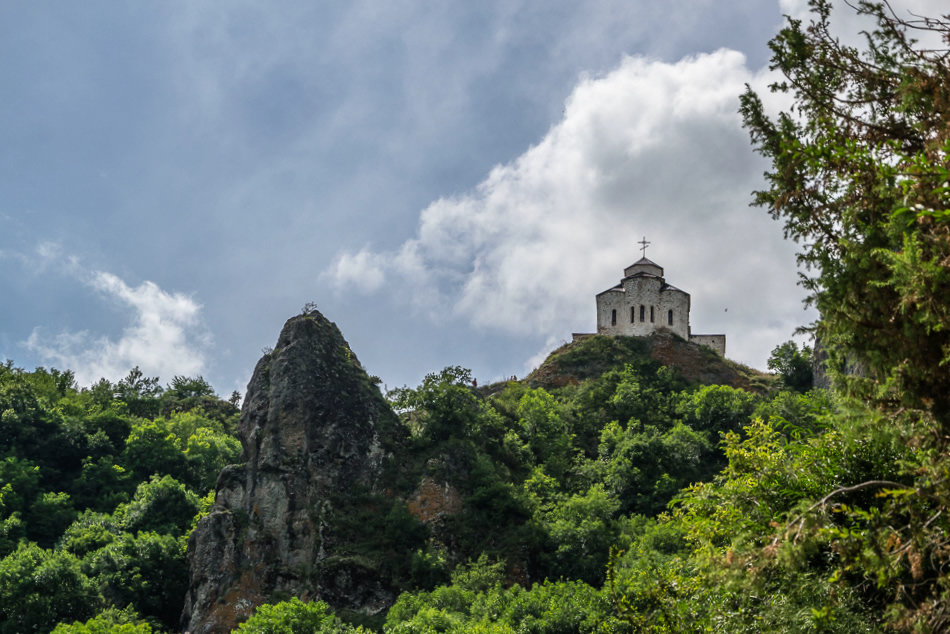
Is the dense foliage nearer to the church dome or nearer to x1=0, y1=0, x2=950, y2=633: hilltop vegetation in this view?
x1=0, y1=0, x2=950, y2=633: hilltop vegetation

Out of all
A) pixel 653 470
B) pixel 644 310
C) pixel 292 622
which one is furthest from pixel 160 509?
pixel 644 310

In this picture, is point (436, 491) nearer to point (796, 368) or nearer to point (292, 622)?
point (292, 622)

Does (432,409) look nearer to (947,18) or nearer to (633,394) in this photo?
(633,394)

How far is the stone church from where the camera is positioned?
69.0 metres

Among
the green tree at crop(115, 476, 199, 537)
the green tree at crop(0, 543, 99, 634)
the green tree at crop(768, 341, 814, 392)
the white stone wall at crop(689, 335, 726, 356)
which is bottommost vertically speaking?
the green tree at crop(0, 543, 99, 634)

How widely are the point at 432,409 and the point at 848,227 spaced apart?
39.7 meters

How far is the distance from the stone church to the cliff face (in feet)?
92.3

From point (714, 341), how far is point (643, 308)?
8.35m

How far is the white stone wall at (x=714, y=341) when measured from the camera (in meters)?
72.7

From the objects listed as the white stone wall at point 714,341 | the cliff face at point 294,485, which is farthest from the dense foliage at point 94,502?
the white stone wall at point 714,341

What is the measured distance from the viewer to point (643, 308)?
69.7m

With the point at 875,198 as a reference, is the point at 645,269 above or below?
above

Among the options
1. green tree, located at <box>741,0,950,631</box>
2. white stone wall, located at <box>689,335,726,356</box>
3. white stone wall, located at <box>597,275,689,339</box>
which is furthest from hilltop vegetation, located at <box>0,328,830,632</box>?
green tree, located at <box>741,0,950,631</box>

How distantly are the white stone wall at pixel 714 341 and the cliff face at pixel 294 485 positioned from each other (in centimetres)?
3536
